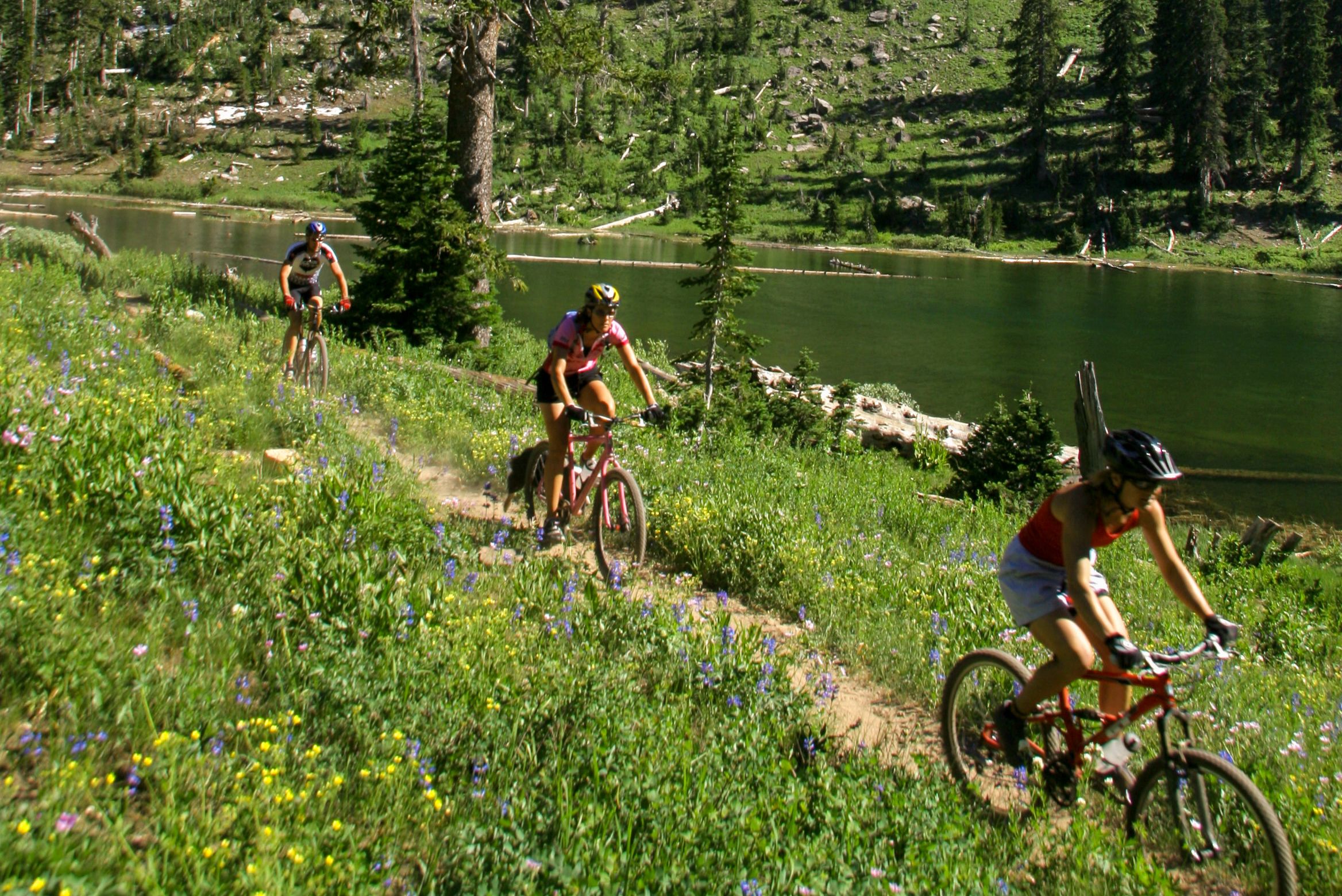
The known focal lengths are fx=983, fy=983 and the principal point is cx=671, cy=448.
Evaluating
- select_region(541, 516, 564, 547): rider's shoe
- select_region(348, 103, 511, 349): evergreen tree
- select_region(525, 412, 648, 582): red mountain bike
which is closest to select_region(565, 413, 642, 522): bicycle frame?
select_region(525, 412, 648, 582): red mountain bike

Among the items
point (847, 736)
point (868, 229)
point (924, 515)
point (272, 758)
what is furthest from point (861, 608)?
point (868, 229)

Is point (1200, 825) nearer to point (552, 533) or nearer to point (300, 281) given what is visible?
point (552, 533)

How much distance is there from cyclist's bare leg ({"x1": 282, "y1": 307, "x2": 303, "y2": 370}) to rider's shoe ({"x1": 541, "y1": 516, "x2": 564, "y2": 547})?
210 inches

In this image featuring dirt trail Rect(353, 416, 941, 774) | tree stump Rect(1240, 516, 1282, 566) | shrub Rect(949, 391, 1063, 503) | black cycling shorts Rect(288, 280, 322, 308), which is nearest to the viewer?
dirt trail Rect(353, 416, 941, 774)

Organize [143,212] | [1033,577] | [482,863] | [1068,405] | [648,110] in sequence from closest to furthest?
1. [482,863]
2. [1033,577]
3. [1068,405]
4. [143,212]
5. [648,110]

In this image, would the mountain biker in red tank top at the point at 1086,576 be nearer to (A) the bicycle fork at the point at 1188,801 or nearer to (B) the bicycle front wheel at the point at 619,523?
(A) the bicycle fork at the point at 1188,801

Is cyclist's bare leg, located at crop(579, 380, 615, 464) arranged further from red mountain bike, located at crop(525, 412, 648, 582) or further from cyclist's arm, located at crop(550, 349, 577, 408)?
cyclist's arm, located at crop(550, 349, 577, 408)

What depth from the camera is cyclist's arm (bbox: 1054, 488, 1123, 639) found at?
4.26 meters

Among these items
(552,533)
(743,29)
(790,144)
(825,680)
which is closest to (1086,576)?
(825,680)

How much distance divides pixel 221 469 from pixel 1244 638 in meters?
8.31

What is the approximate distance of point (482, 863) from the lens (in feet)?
10.7

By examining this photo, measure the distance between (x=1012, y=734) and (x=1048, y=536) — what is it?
1017mm

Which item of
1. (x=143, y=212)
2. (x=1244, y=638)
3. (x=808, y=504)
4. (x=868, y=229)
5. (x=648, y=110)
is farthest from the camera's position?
(x=648, y=110)

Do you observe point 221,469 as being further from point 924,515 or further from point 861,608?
point 924,515
